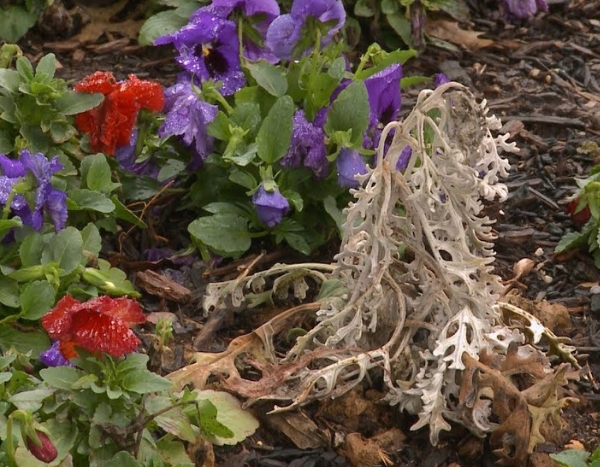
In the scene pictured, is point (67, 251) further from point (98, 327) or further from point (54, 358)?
point (98, 327)

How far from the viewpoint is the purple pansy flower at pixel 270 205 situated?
286 cm

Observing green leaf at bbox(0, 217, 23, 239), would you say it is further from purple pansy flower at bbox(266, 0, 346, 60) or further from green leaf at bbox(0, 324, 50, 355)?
purple pansy flower at bbox(266, 0, 346, 60)

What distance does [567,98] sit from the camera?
4016 mm

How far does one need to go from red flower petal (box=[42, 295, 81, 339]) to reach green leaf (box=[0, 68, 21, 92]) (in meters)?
0.87

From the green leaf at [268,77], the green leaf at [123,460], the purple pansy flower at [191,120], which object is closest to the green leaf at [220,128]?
the purple pansy flower at [191,120]

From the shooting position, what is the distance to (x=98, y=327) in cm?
209

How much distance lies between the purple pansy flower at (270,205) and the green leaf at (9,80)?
2.19 ft

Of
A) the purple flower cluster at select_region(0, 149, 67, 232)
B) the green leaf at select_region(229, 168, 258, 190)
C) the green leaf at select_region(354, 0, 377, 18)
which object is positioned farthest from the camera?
the green leaf at select_region(354, 0, 377, 18)

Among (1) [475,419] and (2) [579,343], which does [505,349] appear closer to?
(1) [475,419]

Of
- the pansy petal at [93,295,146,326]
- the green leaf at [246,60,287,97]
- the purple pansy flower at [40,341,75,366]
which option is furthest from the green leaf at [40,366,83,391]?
the green leaf at [246,60,287,97]

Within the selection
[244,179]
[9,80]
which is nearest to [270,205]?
[244,179]

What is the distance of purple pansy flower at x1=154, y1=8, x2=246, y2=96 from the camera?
3.15 metres

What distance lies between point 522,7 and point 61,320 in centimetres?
281

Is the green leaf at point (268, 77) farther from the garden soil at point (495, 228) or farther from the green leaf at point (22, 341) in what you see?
the green leaf at point (22, 341)
